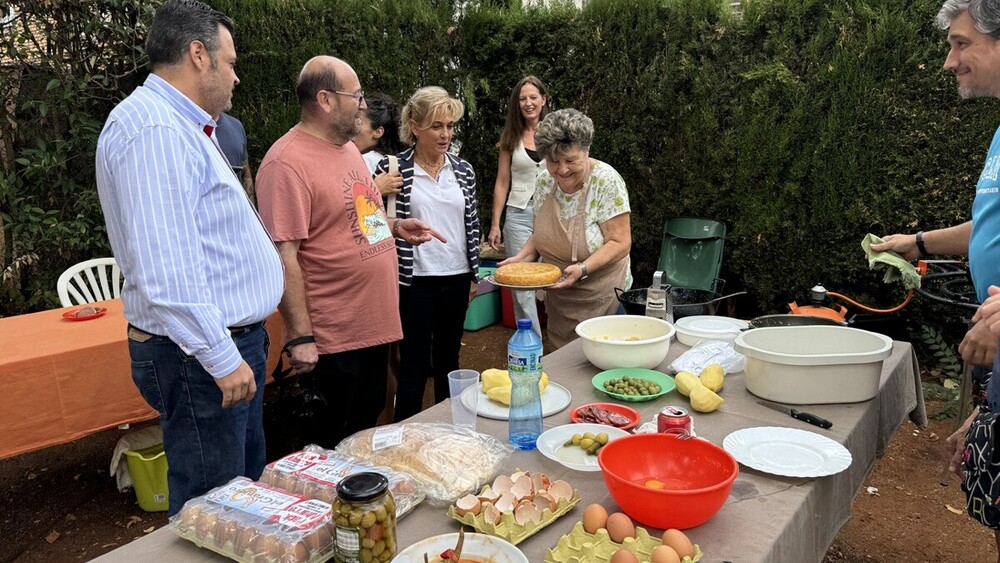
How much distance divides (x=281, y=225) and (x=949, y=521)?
3.40 meters

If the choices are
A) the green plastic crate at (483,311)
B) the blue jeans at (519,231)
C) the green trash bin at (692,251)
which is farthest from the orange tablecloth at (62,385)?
the green trash bin at (692,251)

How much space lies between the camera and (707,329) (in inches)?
108

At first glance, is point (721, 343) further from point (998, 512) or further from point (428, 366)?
point (428, 366)

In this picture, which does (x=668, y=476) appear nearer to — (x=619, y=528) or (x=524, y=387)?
(x=619, y=528)

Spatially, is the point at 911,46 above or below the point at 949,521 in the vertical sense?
above

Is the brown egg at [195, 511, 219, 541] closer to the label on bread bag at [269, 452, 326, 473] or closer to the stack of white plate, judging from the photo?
the label on bread bag at [269, 452, 326, 473]

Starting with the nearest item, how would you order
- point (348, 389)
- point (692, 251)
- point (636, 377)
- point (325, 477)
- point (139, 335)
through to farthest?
point (325, 477)
point (139, 335)
point (636, 377)
point (348, 389)
point (692, 251)

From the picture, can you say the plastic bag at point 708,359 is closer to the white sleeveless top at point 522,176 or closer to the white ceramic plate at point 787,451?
the white ceramic plate at point 787,451

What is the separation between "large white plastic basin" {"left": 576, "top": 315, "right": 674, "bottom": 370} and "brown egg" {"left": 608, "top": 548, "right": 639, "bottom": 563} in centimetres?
117

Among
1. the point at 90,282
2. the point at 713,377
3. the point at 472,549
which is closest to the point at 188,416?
the point at 472,549

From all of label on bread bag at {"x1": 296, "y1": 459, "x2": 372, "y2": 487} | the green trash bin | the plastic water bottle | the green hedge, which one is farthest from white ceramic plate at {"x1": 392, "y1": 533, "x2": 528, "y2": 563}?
the green hedge

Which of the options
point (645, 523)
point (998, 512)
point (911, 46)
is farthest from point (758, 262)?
point (645, 523)

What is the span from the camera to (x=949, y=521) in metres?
3.28

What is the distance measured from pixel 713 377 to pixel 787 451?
0.43m
